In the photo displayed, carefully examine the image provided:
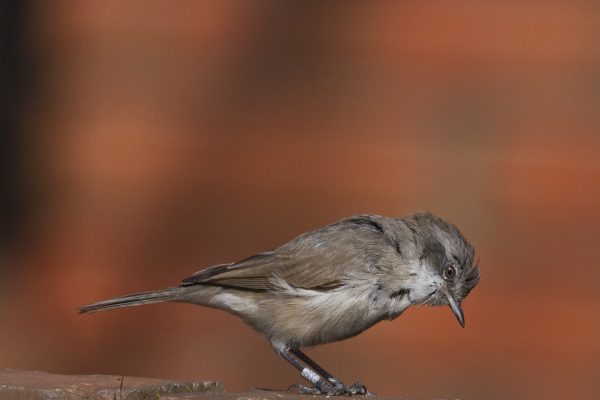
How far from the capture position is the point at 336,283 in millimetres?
6156

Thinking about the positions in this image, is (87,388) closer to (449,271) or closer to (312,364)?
(312,364)

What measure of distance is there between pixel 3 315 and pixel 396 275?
378 centimetres

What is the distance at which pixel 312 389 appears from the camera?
5883 millimetres

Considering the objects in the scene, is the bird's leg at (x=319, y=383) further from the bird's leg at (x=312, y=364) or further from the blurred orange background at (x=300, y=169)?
the blurred orange background at (x=300, y=169)

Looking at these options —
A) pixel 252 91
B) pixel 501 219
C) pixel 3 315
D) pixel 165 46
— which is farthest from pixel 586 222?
pixel 3 315

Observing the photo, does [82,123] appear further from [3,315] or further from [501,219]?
[501,219]

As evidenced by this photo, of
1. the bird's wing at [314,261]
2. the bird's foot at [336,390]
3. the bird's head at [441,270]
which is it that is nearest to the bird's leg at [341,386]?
the bird's foot at [336,390]

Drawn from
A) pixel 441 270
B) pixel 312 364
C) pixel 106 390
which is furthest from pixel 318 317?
pixel 106 390

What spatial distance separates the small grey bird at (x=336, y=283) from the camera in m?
6.07

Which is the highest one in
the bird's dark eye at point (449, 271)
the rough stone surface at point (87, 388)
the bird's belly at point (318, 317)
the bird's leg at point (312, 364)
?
the bird's dark eye at point (449, 271)

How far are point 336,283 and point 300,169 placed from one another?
2564 mm

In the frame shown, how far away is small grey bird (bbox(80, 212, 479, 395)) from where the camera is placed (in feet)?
19.9

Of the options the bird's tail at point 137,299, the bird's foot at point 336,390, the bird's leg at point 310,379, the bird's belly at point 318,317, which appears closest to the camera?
the bird's foot at point 336,390

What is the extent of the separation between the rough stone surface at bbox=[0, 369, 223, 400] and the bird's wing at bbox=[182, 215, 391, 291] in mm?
1549
